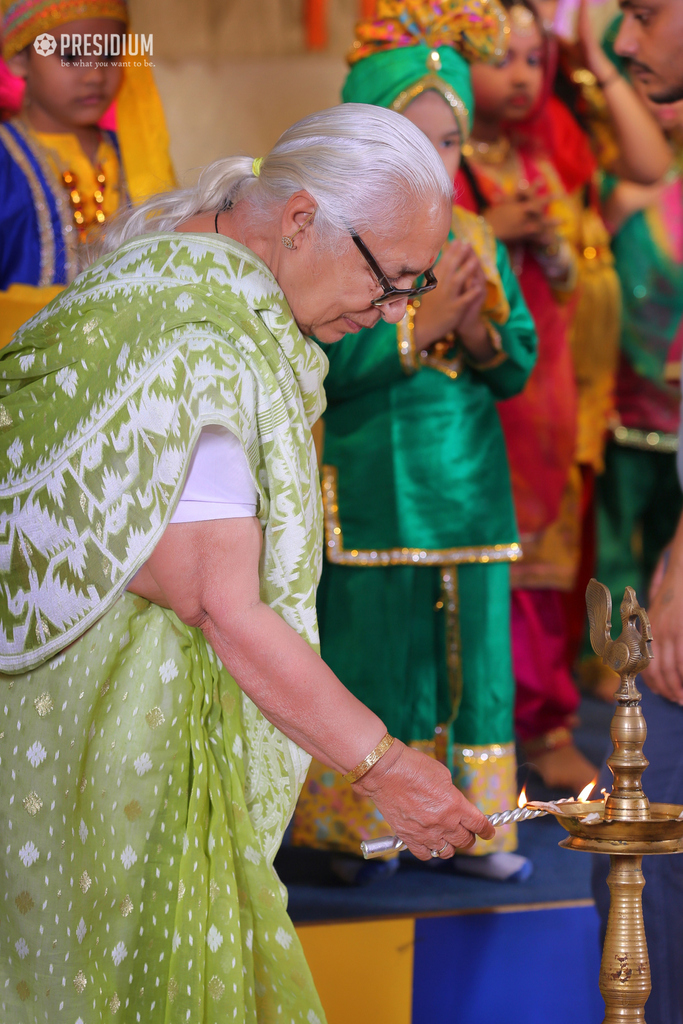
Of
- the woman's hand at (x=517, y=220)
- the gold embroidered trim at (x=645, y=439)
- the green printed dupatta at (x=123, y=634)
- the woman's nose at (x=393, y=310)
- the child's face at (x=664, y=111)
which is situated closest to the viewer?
the green printed dupatta at (x=123, y=634)

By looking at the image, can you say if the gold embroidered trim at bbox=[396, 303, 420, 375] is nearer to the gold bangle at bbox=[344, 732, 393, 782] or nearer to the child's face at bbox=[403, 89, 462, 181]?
the child's face at bbox=[403, 89, 462, 181]

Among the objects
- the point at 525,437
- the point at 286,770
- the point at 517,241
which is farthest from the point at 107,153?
the point at 286,770

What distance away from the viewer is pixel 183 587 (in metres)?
1.17

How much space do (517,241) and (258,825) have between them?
2115mm

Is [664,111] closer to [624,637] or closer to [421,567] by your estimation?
[421,567]

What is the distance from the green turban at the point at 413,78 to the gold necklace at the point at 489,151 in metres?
0.89

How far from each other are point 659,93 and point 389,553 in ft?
6.31

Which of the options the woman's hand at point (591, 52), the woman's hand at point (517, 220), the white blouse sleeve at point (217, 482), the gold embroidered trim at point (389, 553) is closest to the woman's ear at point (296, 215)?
the white blouse sleeve at point (217, 482)

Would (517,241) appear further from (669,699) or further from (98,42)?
(669,699)

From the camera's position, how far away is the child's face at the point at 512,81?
3.26 m

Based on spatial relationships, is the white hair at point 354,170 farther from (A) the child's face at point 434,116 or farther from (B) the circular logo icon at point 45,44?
(B) the circular logo icon at point 45,44

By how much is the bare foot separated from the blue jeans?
52.8 inches

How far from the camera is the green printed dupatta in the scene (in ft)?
3.89

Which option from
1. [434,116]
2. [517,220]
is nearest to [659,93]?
[517,220]
